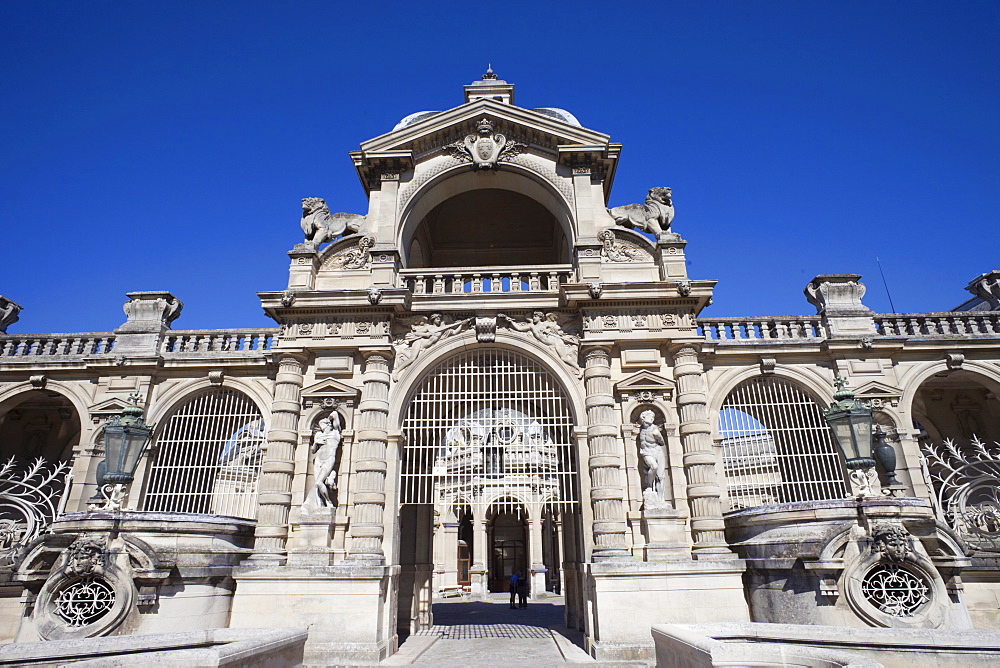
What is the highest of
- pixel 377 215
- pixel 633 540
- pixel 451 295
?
pixel 377 215

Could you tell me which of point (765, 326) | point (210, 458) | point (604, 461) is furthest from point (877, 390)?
point (210, 458)

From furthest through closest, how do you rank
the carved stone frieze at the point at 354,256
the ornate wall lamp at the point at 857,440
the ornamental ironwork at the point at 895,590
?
1. the carved stone frieze at the point at 354,256
2. the ornate wall lamp at the point at 857,440
3. the ornamental ironwork at the point at 895,590

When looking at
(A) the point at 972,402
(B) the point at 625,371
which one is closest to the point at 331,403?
(B) the point at 625,371

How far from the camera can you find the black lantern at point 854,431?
9.63 metres

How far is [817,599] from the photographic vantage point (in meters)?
9.39

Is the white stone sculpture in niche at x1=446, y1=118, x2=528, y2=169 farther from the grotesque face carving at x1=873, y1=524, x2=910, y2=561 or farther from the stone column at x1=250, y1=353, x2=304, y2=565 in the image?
the grotesque face carving at x1=873, y1=524, x2=910, y2=561

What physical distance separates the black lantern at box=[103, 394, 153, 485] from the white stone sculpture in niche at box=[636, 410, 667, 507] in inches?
383

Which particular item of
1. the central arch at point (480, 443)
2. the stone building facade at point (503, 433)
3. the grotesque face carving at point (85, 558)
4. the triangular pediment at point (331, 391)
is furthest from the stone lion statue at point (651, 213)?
the grotesque face carving at point (85, 558)

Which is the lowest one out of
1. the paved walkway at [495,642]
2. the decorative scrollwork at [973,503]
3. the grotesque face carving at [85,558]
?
the paved walkway at [495,642]

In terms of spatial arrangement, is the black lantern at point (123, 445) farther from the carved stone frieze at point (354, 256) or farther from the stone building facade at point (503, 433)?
the carved stone frieze at point (354, 256)

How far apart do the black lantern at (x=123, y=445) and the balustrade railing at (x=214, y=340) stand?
4.92 meters

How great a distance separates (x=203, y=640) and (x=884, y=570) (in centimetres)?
985

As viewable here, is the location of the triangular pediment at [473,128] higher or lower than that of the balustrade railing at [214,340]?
higher

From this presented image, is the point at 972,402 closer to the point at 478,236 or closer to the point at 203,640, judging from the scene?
the point at 478,236
